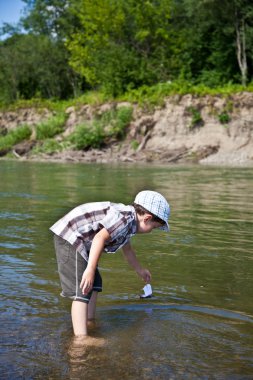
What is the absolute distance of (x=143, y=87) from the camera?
34500 millimetres

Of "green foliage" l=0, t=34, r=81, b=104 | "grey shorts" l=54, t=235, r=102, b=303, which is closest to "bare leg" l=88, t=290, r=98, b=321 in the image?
"grey shorts" l=54, t=235, r=102, b=303

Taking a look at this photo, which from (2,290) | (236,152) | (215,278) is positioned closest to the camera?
(2,290)

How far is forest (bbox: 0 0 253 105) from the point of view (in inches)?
1373

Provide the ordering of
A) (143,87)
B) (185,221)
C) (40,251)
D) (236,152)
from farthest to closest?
(143,87) < (236,152) < (185,221) < (40,251)

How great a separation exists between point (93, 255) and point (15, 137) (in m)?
32.7

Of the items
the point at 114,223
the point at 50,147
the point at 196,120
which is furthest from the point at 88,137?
the point at 114,223

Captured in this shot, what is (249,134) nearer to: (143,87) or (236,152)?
(236,152)

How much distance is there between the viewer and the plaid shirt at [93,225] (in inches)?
156

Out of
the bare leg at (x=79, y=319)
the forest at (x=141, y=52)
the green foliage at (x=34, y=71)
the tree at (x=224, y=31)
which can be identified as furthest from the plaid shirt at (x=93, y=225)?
the green foliage at (x=34, y=71)

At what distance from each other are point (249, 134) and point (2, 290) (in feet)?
80.2

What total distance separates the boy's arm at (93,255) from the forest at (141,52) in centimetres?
2986

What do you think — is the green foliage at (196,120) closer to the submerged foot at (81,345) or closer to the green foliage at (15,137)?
the green foliage at (15,137)

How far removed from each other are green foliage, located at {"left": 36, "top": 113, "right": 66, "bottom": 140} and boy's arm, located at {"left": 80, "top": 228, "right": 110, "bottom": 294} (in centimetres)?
3085

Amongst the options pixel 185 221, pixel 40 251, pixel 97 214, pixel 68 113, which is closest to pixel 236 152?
pixel 68 113
